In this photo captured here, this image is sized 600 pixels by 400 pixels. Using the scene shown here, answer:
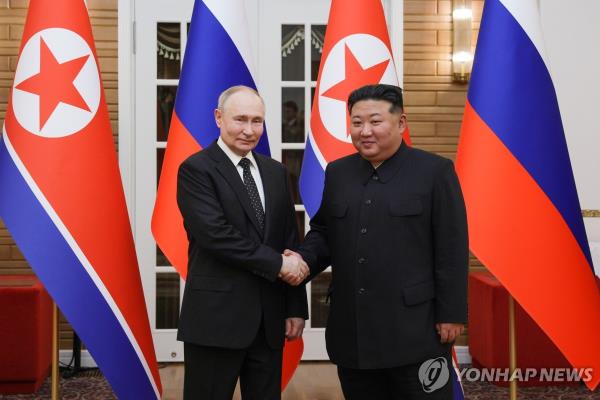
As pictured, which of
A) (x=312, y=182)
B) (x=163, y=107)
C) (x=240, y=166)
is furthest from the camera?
(x=163, y=107)

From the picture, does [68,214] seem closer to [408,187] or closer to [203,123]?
[203,123]

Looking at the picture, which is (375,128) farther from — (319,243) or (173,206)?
(173,206)

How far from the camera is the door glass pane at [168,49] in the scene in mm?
3889

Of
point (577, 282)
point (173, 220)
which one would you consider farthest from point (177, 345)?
point (577, 282)

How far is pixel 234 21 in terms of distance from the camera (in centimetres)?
273

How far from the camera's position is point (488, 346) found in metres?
3.54

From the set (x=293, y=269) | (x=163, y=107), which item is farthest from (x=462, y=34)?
(x=293, y=269)

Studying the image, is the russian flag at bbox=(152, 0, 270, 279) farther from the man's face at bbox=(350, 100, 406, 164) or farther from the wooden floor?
the wooden floor

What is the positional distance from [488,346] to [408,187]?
6.52ft

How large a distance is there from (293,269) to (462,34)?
7.87 feet

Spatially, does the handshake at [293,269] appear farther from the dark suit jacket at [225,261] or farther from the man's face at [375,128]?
the man's face at [375,128]

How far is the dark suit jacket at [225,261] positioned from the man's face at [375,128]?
344 millimetres

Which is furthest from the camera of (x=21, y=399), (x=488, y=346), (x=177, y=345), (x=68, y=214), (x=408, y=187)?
(x=177, y=345)

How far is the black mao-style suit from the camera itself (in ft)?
6.24
